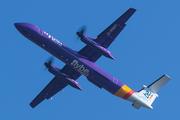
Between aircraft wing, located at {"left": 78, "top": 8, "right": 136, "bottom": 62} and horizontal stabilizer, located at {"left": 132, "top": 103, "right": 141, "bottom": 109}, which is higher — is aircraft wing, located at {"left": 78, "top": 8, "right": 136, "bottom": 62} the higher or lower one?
the higher one

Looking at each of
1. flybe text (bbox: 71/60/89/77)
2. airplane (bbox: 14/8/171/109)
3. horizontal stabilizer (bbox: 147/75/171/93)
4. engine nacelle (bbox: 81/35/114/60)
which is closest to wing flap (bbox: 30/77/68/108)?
airplane (bbox: 14/8/171/109)

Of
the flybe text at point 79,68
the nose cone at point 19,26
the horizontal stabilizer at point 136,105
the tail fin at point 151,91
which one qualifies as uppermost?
the tail fin at point 151,91

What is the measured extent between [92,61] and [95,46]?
2.74 meters

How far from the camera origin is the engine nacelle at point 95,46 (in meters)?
38.5

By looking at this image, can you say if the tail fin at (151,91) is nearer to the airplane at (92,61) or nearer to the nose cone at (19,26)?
the airplane at (92,61)

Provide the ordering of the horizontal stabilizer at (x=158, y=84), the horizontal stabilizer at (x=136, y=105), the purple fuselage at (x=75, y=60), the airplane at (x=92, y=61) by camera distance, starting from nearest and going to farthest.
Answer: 1. the purple fuselage at (x=75, y=60)
2. the airplane at (x=92, y=61)
3. the horizontal stabilizer at (x=158, y=84)
4. the horizontal stabilizer at (x=136, y=105)

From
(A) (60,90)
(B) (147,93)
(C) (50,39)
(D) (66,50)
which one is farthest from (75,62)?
(B) (147,93)

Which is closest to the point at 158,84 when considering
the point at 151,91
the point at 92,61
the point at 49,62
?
the point at 151,91

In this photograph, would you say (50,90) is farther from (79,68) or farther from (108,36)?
(108,36)

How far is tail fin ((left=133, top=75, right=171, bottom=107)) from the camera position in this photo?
41.4 m

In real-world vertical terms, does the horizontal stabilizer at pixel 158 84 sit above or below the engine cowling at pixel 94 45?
above

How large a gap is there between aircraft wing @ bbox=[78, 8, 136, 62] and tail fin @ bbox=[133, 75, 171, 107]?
8204mm

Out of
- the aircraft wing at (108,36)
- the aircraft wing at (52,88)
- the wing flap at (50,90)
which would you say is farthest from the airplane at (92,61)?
the wing flap at (50,90)

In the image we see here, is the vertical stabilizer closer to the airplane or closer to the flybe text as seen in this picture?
the airplane
